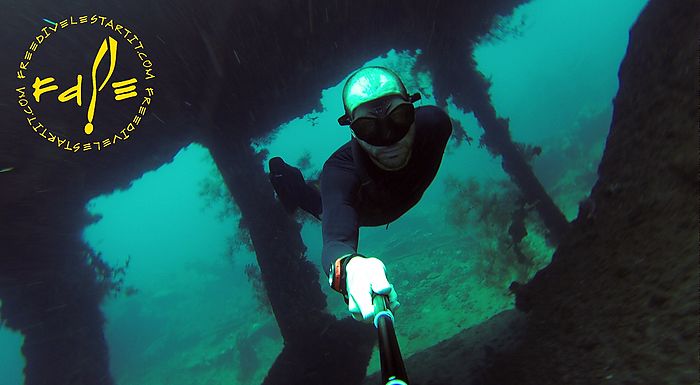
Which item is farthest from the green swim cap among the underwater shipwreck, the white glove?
the underwater shipwreck

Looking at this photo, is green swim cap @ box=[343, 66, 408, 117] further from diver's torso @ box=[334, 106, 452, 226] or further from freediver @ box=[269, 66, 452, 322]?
diver's torso @ box=[334, 106, 452, 226]

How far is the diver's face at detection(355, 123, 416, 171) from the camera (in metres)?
3.12

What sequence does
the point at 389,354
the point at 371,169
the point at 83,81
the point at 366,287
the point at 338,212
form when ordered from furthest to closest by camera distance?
the point at 83,81 → the point at 371,169 → the point at 338,212 → the point at 366,287 → the point at 389,354

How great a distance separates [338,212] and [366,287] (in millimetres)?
1096

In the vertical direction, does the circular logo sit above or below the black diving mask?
above

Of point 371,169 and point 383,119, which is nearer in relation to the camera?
point 383,119

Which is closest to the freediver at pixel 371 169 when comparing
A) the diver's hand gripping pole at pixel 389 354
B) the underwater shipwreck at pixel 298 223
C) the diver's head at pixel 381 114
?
the diver's head at pixel 381 114

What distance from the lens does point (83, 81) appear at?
7336mm

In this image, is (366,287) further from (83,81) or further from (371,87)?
(83,81)

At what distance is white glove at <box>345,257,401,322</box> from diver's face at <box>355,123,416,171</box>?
1.54 meters

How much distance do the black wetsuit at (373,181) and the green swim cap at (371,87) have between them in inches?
16.3

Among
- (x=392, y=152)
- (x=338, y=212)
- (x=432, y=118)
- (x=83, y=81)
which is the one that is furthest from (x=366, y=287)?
(x=83, y=81)

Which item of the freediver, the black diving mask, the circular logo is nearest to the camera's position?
the freediver

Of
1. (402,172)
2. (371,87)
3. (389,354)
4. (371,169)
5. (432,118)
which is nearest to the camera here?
(389,354)
